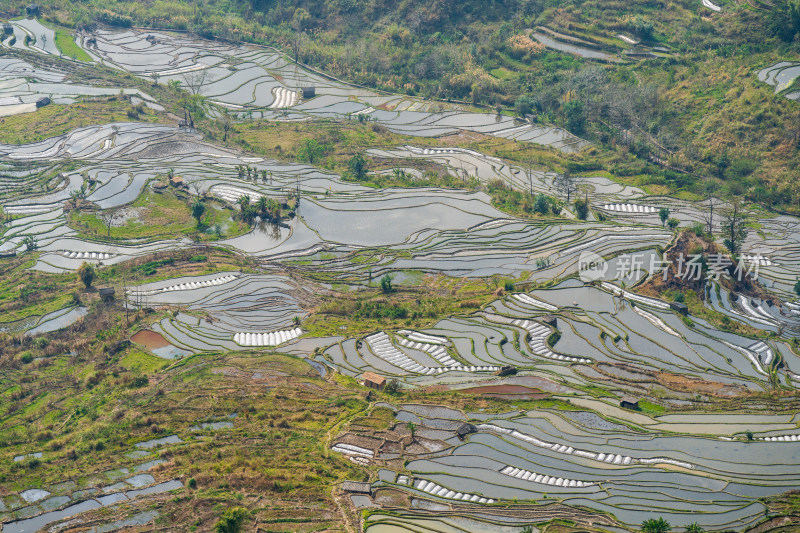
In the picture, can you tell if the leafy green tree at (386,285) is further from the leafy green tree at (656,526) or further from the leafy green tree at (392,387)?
the leafy green tree at (656,526)

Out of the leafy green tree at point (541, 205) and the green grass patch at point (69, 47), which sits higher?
the green grass patch at point (69, 47)

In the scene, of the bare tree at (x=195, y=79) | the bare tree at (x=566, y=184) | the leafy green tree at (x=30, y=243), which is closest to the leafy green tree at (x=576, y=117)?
the bare tree at (x=566, y=184)

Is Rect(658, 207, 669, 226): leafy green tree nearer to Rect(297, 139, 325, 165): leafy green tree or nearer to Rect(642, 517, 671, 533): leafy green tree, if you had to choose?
Rect(297, 139, 325, 165): leafy green tree

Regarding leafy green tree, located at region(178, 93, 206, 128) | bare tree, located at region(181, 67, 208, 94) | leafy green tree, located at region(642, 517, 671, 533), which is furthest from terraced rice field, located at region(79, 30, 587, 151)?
leafy green tree, located at region(642, 517, 671, 533)

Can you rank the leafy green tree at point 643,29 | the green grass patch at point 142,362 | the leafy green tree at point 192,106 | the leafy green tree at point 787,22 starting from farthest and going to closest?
the leafy green tree at point 643,29 < the leafy green tree at point 192,106 < the leafy green tree at point 787,22 < the green grass patch at point 142,362

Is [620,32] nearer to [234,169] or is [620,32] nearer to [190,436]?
[234,169]
